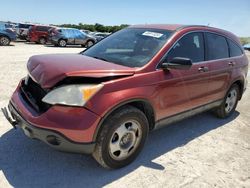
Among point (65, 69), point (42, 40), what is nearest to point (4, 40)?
point (42, 40)

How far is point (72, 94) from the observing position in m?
3.03

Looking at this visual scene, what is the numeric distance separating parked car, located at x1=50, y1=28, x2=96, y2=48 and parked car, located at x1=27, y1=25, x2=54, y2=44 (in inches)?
73.7

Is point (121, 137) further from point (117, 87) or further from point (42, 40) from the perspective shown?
point (42, 40)

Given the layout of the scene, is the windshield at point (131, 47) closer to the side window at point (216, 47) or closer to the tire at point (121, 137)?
the tire at point (121, 137)

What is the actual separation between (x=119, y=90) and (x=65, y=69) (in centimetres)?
65

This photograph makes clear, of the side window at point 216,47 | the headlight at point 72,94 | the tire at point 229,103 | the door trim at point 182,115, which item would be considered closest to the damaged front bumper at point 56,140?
the headlight at point 72,94

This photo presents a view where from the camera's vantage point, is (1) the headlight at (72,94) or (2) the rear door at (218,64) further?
(2) the rear door at (218,64)

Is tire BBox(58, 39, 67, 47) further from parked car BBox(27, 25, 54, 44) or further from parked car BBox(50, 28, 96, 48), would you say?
parked car BBox(27, 25, 54, 44)

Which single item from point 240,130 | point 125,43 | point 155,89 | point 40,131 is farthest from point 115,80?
point 240,130

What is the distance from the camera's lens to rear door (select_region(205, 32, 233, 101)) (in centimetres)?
487

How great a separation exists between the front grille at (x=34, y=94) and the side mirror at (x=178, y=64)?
5.23ft

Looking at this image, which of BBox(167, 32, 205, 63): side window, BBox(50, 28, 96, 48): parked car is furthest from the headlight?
BBox(50, 28, 96, 48): parked car

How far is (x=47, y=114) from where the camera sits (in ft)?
9.90

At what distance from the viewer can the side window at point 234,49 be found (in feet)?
18.4
